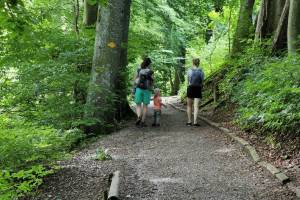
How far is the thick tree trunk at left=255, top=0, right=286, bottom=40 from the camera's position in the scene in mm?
13336

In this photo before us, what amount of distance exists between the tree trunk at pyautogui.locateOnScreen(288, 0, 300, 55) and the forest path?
2.73m

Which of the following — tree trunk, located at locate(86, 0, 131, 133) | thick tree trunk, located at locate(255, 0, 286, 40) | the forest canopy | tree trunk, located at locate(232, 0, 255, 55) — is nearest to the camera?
the forest canopy

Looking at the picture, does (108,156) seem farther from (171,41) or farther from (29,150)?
(171,41)

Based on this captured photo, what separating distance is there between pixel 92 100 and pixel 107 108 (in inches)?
17.2

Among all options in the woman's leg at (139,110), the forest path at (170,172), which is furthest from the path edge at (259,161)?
the woman's leg at (139,110)

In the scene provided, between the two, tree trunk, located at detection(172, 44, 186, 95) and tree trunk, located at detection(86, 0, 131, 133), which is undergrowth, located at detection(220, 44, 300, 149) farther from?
tree trunk, located at detection(172, 44, 186, 95)

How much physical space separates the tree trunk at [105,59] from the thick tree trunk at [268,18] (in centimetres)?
541

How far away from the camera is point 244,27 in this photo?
50.4 feet

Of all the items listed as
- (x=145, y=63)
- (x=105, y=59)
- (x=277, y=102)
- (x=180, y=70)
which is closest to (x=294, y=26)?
(x=277, y=102)

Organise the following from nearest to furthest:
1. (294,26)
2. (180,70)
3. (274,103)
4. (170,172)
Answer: (170,172)
(274,103)
(294,26)
(180,70)

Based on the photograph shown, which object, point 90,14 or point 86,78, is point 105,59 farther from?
point 90,14

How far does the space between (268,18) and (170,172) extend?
8.97 m

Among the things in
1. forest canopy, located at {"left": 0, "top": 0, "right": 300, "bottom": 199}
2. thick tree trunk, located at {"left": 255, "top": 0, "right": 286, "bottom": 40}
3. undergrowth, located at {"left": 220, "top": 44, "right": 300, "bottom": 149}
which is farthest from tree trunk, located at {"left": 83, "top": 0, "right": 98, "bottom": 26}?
thick tree trunk, located at {"left": 255, "top": 0, "right": 286, "bottom": 40}

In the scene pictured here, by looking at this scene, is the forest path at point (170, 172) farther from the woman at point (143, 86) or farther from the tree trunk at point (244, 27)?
the tree trunk at point (244, 27)
